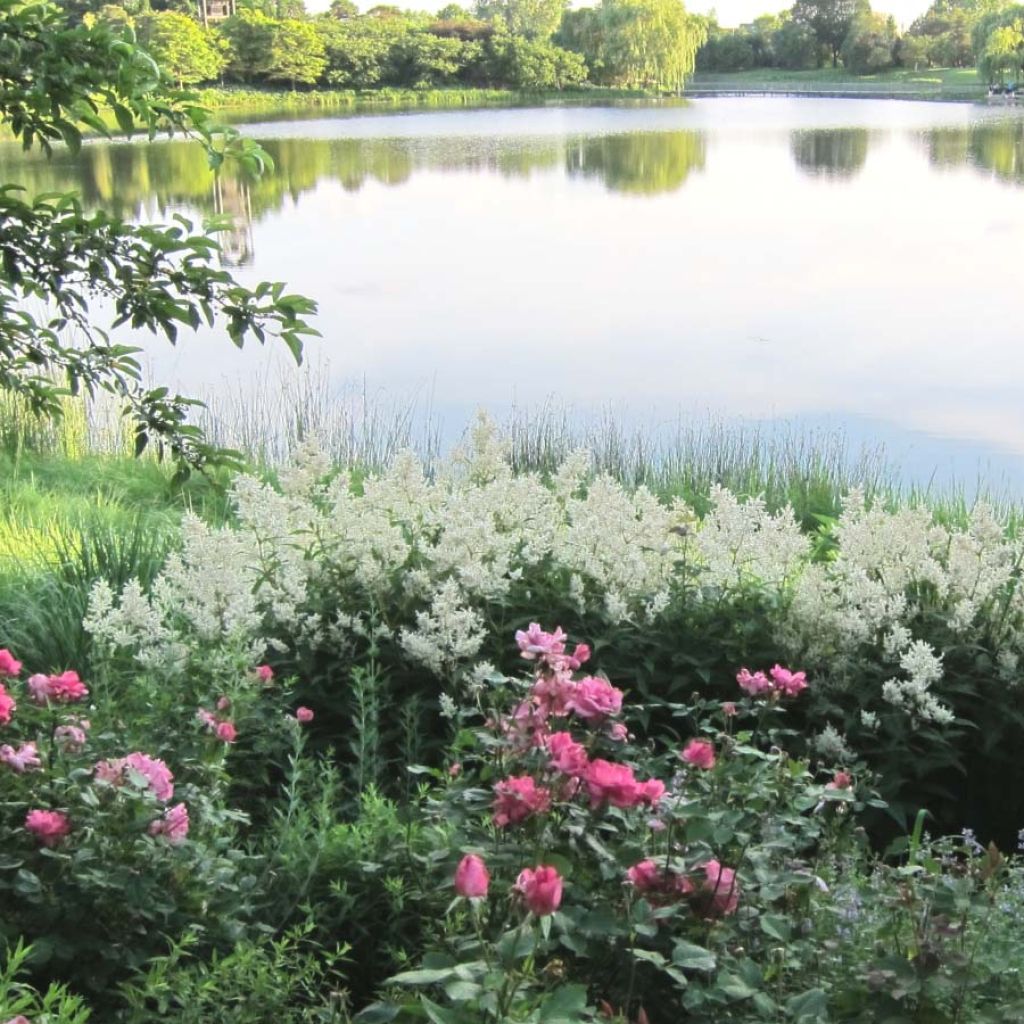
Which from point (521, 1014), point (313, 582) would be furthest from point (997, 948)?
point (313, 582)

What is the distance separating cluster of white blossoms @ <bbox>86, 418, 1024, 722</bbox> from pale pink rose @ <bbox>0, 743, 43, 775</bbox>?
761mm

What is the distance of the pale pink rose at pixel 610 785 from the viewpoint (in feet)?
4.96

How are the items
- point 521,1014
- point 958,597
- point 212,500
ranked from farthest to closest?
point 212,500
point 958,597
point 521,1014

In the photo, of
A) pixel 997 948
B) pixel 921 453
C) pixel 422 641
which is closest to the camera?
pixel 997 948

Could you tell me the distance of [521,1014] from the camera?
1.35m

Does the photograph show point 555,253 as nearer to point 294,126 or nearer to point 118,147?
point 118,147

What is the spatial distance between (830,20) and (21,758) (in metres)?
91.6

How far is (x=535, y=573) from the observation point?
3273mm

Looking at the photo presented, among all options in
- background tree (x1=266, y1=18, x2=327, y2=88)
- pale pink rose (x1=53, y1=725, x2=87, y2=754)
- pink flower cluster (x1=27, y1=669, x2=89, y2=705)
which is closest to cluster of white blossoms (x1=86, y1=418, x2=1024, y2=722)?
pink flower cluster (x1=27, y1=669, x2=89, y2=705)

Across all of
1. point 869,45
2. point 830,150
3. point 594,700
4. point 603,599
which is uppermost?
point 869,45

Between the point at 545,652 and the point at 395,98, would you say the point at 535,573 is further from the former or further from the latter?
the point at 395,98

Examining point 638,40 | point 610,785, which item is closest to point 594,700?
point 610,785

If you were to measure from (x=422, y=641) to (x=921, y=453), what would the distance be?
7477 mm

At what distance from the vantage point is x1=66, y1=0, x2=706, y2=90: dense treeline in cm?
5266
